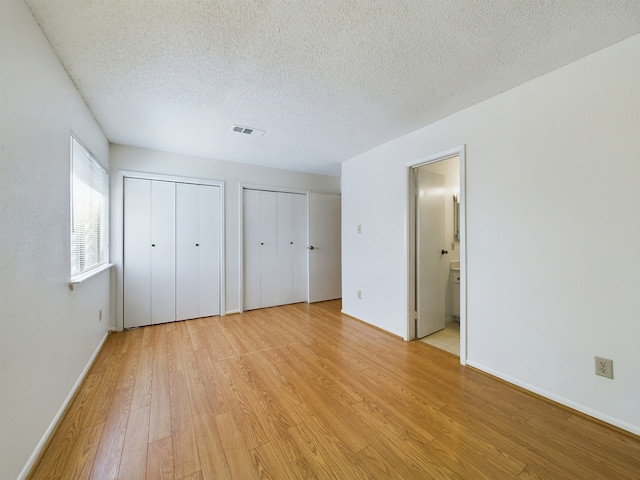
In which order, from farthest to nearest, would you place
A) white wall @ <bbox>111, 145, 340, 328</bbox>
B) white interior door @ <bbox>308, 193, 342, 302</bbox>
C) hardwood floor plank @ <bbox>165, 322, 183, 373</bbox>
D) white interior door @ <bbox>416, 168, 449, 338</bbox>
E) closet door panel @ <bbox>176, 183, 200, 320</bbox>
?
white interior door @ <bbox>308, 193, 342, 302</bbox> → closet door panel @ <bbox>176, 183, 200, 320</bbox> → white wall @ <bbox>111, 145, 340, 328</bbox> → white interior door @ <bbox>416, 168, 449, 338</bbox> → hardwood floor plank @ <bbox>165, 322, 183, 373</bbox>

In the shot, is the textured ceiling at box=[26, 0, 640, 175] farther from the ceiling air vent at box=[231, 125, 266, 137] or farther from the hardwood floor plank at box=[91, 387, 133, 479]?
the hardwood floor plank at box=[91, 387, 133, 479]

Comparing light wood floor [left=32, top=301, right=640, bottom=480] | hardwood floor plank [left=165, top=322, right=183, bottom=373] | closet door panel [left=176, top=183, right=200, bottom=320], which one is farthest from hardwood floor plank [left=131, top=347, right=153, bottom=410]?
closet door panel [left=176, top=183, right=200, bottom=320]

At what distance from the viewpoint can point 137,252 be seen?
3283 millimetres

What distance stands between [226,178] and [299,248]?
1668 mm

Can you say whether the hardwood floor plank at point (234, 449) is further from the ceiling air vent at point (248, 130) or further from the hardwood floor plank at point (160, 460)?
the ceiling air vent at point (248, 130)

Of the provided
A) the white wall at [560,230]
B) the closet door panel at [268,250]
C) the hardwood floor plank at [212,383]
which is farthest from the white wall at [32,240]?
the white wall at [560,230]

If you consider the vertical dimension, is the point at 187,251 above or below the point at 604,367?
above

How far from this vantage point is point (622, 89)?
149 cm

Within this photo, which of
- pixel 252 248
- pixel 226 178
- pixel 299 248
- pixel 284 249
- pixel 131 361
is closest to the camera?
pixel 131 361

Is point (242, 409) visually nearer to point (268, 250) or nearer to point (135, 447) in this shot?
point (135, 447)

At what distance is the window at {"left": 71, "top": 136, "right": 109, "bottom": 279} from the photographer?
203cm

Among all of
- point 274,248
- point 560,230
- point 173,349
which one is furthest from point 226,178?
point 560,230

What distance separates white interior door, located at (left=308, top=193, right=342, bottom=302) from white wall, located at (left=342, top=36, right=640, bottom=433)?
2.42m

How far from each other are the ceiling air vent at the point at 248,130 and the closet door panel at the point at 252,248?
1.32 metres
